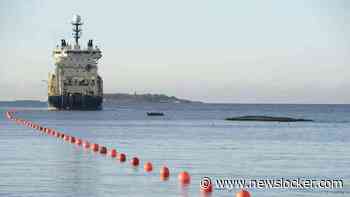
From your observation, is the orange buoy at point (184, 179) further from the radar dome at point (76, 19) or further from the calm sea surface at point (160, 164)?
the radar dome at point (76, 19)

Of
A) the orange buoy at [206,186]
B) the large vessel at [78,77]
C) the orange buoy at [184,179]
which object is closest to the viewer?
the orange buoy at [206,186]

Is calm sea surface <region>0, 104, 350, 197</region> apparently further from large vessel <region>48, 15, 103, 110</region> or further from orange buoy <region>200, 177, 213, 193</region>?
large vessel <region>48, 15, 103, 110</region>

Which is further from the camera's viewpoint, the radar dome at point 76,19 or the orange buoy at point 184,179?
the radar dome at point 76,19

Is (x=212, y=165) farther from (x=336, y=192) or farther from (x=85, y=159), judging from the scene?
(x=336, y=192)

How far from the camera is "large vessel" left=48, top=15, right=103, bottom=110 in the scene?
18462 centimetres

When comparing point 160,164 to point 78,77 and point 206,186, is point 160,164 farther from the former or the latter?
point 78,77

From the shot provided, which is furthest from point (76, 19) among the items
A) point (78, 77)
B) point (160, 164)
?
point (160, 164)

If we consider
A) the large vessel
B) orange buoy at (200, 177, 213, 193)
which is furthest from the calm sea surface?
the large vessel

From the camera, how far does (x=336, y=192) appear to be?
115 ft

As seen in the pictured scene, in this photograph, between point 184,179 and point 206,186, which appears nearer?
point 206,186

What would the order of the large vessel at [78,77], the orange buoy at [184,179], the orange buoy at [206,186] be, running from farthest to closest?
the large vessel at [78,77] < the orange buoy at [184,179] < the orange buoy at [206,186]

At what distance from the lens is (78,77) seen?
185 metres

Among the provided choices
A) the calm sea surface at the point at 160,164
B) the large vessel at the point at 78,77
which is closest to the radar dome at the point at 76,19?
the large vessel at the point at 78,77

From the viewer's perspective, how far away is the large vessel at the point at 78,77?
184625 millimetres
